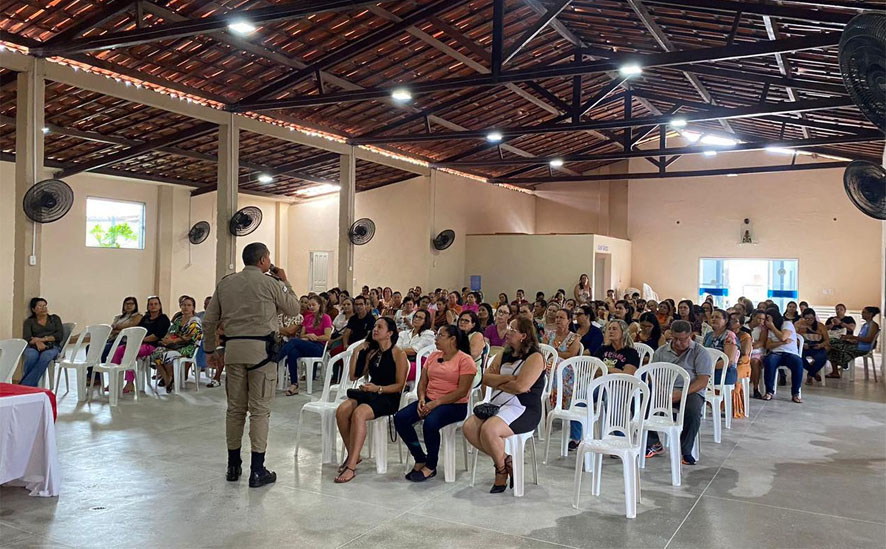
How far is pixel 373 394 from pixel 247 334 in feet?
3.14

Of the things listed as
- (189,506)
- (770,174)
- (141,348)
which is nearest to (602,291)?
(770,174)

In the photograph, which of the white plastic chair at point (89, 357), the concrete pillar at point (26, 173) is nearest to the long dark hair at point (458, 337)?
the white plastic chair at point (89, 357)

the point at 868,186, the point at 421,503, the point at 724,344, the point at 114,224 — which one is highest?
the point at 114,224

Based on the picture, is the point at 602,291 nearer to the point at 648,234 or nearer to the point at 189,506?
the point at 648,234

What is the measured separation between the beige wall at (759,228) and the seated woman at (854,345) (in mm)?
6752

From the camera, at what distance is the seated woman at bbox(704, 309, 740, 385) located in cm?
595

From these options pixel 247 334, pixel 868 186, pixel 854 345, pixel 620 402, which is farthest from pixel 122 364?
pixel 854 345

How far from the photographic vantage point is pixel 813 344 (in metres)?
8.86

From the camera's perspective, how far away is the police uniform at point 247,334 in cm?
402

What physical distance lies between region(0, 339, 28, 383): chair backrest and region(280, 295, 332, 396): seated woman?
2.56m

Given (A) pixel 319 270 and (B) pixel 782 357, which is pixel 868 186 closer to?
(B) pixel 782 357

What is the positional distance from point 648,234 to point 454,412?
14690 millimetres

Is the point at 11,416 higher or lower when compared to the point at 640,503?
higher

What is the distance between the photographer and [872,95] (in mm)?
2723
